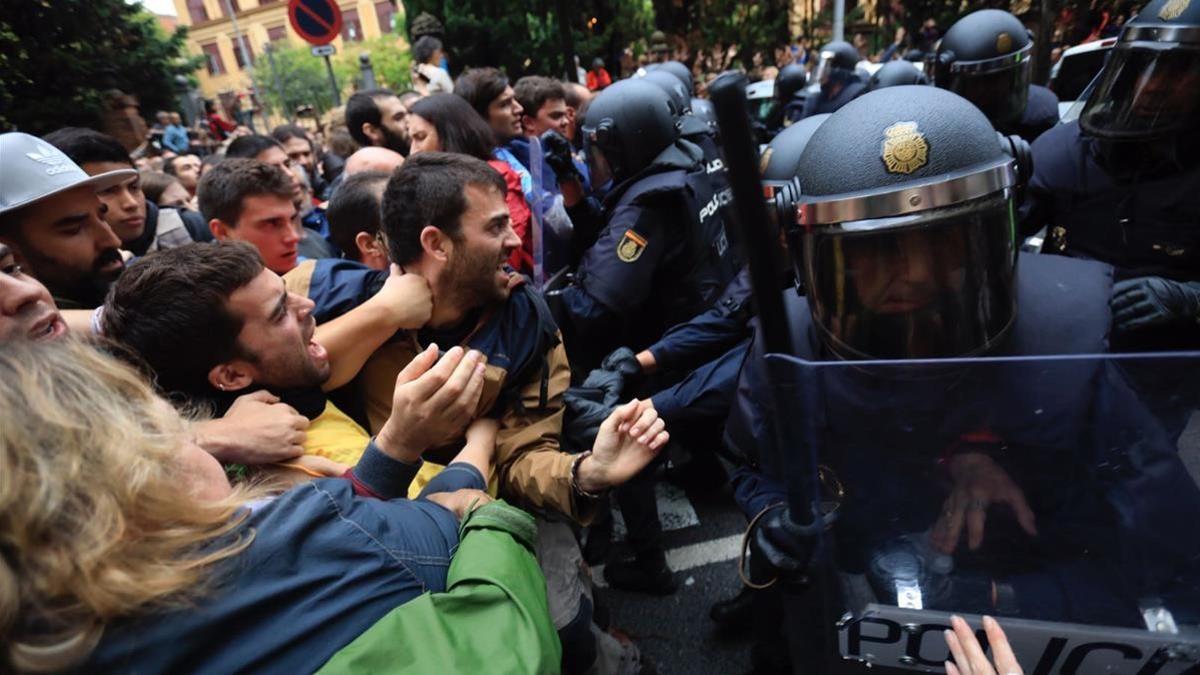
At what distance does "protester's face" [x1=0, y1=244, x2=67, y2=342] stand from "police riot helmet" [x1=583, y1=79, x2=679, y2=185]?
2.16 metres

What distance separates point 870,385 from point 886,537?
306 millimetres

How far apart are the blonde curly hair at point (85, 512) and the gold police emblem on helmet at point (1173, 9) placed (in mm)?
2867

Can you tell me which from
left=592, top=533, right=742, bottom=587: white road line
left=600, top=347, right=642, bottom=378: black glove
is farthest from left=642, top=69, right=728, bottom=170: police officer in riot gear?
left=592, top=533, right=742, bottom=587: white road line

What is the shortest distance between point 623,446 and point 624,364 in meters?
1.02


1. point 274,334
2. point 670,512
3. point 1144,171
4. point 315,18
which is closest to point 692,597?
point 670,512

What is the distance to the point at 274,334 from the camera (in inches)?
57.7

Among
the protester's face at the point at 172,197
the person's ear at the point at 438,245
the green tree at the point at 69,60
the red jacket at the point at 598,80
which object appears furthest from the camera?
the red jacket at the point at 598,80

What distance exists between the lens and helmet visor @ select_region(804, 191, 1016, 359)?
1234 millimetres

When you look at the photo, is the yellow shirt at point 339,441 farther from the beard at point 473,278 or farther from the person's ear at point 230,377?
the beard at point 473,278

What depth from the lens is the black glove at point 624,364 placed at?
262 centimetres

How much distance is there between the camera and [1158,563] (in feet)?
3.00

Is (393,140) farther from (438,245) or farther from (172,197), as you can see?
(438,245)

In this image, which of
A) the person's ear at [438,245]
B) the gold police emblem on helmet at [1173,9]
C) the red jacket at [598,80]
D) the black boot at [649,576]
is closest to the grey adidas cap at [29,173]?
the person's ear at [438,245]

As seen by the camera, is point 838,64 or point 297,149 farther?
point 838,64
